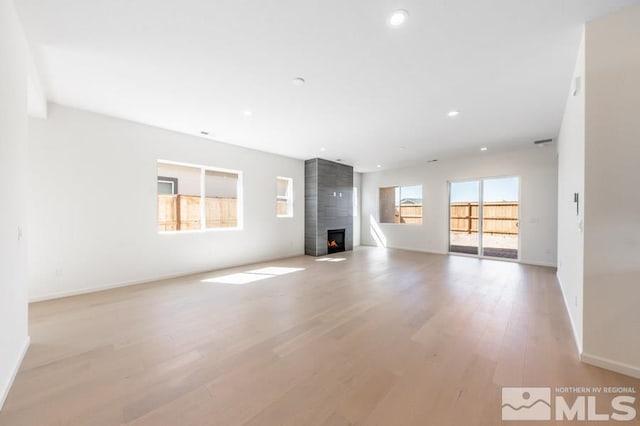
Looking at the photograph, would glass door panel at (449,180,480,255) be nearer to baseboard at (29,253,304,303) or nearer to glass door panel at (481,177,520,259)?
glass door panel at (481,177,520,259)

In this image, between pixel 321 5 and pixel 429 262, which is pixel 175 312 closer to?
pixel 321 5

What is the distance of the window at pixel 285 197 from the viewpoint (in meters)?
6.73

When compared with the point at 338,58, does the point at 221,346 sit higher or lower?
lower

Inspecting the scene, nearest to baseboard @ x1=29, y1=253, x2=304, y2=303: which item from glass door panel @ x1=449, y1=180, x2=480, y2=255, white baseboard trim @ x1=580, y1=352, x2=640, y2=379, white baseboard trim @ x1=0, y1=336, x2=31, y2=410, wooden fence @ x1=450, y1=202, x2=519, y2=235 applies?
white baseboard trim @ x1=0, y1=336, x2=31, y2=410

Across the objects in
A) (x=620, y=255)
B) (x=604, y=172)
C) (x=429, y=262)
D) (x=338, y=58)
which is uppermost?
(x=338, y=58)

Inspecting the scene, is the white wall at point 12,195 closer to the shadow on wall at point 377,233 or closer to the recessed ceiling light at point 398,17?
the recessed ceiling light at point 398,17

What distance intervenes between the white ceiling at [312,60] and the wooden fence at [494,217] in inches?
105

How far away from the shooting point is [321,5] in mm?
1804

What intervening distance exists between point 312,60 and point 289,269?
13.1 ft

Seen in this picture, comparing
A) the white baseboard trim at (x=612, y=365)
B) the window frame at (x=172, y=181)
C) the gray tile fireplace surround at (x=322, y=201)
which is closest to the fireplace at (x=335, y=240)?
the gray tile fireplace surround at (x=322, y=201)

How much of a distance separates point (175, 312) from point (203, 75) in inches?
111

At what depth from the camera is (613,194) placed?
6.15ft

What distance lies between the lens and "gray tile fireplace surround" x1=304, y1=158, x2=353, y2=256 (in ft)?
22.5

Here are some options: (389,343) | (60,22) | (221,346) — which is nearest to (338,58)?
(60,22)
